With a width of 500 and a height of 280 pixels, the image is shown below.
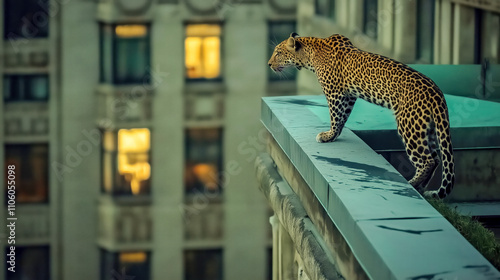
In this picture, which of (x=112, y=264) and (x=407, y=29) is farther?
(x=112, y=264)

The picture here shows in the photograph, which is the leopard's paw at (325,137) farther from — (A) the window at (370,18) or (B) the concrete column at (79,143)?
(B) the concrete column at (79,143)

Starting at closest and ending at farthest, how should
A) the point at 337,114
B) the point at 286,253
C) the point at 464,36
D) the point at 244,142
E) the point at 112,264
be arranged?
1. the point at 337,114
2. the point at 286,253
3. the point at 464,36
4. the point at 112,264
5. the point at 244,142

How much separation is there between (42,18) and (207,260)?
9.37 meters

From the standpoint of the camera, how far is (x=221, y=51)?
3619 centimetres

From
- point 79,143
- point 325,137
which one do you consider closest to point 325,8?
point 79,143

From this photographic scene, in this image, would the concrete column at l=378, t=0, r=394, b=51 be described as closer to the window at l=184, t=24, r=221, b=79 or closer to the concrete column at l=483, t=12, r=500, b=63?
the concrete column at l=483, t=12, r=500, b=63

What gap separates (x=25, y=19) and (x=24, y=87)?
219 cm

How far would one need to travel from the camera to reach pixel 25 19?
34.9 meters

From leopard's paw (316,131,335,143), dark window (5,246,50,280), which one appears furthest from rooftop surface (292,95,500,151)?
dark window (5,246,50,280)

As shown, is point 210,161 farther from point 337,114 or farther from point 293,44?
point 337,114

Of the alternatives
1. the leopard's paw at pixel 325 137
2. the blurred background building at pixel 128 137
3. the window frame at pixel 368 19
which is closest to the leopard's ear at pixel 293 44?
the leopard's paw at pixel 325 137

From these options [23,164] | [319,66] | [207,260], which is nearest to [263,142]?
[207,260]

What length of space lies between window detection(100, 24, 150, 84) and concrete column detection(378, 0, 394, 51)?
35.9 ft

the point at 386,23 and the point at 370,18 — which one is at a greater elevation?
the point at 370,18
